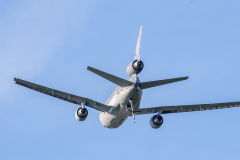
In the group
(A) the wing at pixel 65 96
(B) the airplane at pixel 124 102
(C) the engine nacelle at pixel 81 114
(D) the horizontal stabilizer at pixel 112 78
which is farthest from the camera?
(C) the engine nacelle at pixel 81 114

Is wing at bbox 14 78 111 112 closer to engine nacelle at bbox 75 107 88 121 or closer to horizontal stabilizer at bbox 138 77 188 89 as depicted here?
engine nacelle at bbox 75 107 88 121

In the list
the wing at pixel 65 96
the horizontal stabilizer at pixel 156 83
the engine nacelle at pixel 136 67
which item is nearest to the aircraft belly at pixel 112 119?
the wing at pixel 65 96

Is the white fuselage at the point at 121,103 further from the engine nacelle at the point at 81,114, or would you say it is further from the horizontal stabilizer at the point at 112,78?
the engine nacelle at the point at 81,114

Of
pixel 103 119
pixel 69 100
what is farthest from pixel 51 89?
pixel 103 119

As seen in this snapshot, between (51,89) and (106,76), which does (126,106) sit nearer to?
(106,76)

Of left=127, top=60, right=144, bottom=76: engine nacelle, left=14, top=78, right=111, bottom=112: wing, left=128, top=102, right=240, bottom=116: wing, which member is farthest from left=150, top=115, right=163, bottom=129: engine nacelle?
left=127, top=60, right=144, bottom=76: engine nacelle

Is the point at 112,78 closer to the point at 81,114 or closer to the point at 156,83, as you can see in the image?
the point at 156,83

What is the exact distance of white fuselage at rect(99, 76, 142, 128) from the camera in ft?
128

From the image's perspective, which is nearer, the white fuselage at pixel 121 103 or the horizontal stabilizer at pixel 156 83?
the horizontal stabilizer at pixel 156 83

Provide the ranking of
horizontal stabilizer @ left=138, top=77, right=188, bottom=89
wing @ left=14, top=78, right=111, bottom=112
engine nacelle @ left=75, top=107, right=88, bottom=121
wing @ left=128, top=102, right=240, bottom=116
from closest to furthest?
horizontal stabilizer @ left=138, top=77, right=188, bottom=89 → wing @ left=14, top=78, right=111, bottom=112 → engine nacelle @ left=75, top=107, right=88, bottom=121 → wing @ left=128, top=102, right=240, bottom=116

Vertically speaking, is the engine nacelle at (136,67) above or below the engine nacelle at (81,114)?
above

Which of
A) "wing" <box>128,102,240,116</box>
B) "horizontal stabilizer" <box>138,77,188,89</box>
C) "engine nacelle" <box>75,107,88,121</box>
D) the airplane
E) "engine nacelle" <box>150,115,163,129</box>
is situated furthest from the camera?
"wing" <box>128,102,240,116</box>

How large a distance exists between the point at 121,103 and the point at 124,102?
2.17ft

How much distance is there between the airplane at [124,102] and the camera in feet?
128
